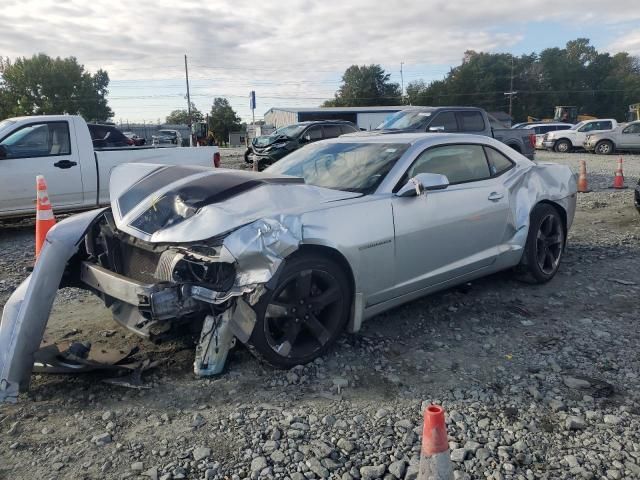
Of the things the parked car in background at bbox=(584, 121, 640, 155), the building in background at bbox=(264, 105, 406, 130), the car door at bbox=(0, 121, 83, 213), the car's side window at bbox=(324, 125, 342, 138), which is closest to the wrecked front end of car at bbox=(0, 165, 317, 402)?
the car door at bbox=(0, 121, 83, 213)

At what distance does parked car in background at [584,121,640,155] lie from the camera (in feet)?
78.3

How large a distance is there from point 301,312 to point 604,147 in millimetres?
25550

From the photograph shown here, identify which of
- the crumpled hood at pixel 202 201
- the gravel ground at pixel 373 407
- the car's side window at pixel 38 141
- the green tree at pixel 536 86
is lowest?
the gravel ground at pixel 373 407

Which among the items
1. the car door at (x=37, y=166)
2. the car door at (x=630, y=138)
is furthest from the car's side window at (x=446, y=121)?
the car door at (x=630, y=138)

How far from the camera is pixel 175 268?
10.4ft

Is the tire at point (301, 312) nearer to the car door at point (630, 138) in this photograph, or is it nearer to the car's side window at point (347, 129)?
the car's side window at point (347, 129)

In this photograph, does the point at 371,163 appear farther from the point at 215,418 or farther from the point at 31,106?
the point at 31,106

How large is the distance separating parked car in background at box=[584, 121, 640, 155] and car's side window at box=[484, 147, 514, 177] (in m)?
22.7

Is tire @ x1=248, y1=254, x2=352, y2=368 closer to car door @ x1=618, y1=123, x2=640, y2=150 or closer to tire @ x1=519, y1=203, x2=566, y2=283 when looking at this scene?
tire @ x1=519, y1=203, x2=566, y2=283

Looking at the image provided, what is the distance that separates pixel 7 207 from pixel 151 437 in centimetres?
628

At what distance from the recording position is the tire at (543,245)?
4992mm

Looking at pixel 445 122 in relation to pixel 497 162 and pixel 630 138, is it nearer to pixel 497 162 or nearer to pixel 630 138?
pixel 497 162

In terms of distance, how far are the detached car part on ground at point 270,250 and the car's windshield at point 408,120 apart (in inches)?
325

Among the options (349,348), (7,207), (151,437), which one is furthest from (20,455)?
(7,207)
